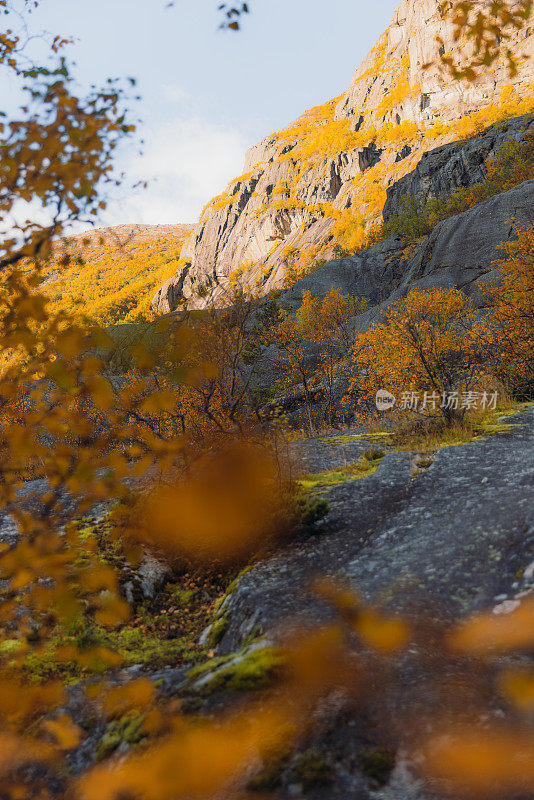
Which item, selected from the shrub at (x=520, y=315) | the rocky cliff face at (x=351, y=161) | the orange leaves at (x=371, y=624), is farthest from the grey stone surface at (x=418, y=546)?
the rocky cliff face at (x=351, y=161)

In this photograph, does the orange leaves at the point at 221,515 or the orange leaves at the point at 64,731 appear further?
the orange leaves at the point at 221,515

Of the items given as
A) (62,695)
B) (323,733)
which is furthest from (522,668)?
(62,695)

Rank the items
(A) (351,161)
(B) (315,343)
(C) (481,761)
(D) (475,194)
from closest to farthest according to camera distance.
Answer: (C) (481,761)
(B) (315,343)
(D) (475,194)
(A) (351,161)

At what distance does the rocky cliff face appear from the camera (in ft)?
314

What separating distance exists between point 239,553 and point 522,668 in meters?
4.02

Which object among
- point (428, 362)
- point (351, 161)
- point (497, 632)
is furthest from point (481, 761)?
point (351, 161)

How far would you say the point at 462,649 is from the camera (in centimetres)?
298

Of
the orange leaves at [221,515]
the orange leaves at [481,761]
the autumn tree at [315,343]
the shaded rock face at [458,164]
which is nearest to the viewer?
the orange leaves at [481,761]

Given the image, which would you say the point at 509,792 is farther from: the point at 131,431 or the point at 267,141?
the point at 267,141

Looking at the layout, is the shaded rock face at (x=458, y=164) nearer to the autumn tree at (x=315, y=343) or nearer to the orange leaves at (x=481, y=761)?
the autumn tree at (x=315, y=343)

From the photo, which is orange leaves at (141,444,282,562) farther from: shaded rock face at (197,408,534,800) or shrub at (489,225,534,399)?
shrub at (489,225,534,399)

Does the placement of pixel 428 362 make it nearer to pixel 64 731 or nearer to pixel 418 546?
pixel 418 546

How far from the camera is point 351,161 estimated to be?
125 m

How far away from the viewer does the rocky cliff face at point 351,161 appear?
95.7 metres
